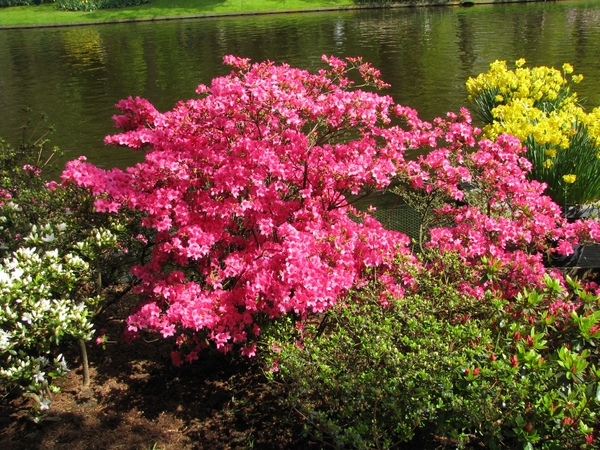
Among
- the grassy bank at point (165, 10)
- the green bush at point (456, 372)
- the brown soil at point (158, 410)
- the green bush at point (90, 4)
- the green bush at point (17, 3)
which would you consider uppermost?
the green bush at point (17, 3)

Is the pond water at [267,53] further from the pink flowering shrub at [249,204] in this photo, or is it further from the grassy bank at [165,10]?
the pink flowering shrub at [249,204]

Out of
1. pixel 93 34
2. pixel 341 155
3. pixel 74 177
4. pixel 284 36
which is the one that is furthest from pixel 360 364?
pixel 93 34

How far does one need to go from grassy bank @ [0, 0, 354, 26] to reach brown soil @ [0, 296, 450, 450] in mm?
40970

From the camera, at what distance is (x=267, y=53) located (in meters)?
22.1

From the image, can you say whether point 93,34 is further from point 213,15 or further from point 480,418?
point 480,418

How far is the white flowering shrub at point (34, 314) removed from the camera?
9.39 feet

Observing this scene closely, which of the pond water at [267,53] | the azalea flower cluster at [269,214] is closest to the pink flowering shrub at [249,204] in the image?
the azalea flower cluster at [269,214]

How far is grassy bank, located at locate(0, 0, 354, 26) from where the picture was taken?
134 feet

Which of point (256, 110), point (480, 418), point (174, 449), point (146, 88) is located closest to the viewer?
point (480, 418)

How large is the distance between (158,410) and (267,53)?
20381 millimetres

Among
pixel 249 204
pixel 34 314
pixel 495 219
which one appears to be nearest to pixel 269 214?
pixel 249 204

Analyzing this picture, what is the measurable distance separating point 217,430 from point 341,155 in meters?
1.93

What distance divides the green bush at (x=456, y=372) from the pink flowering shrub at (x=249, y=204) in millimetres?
288

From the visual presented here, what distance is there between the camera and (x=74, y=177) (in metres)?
3.29
